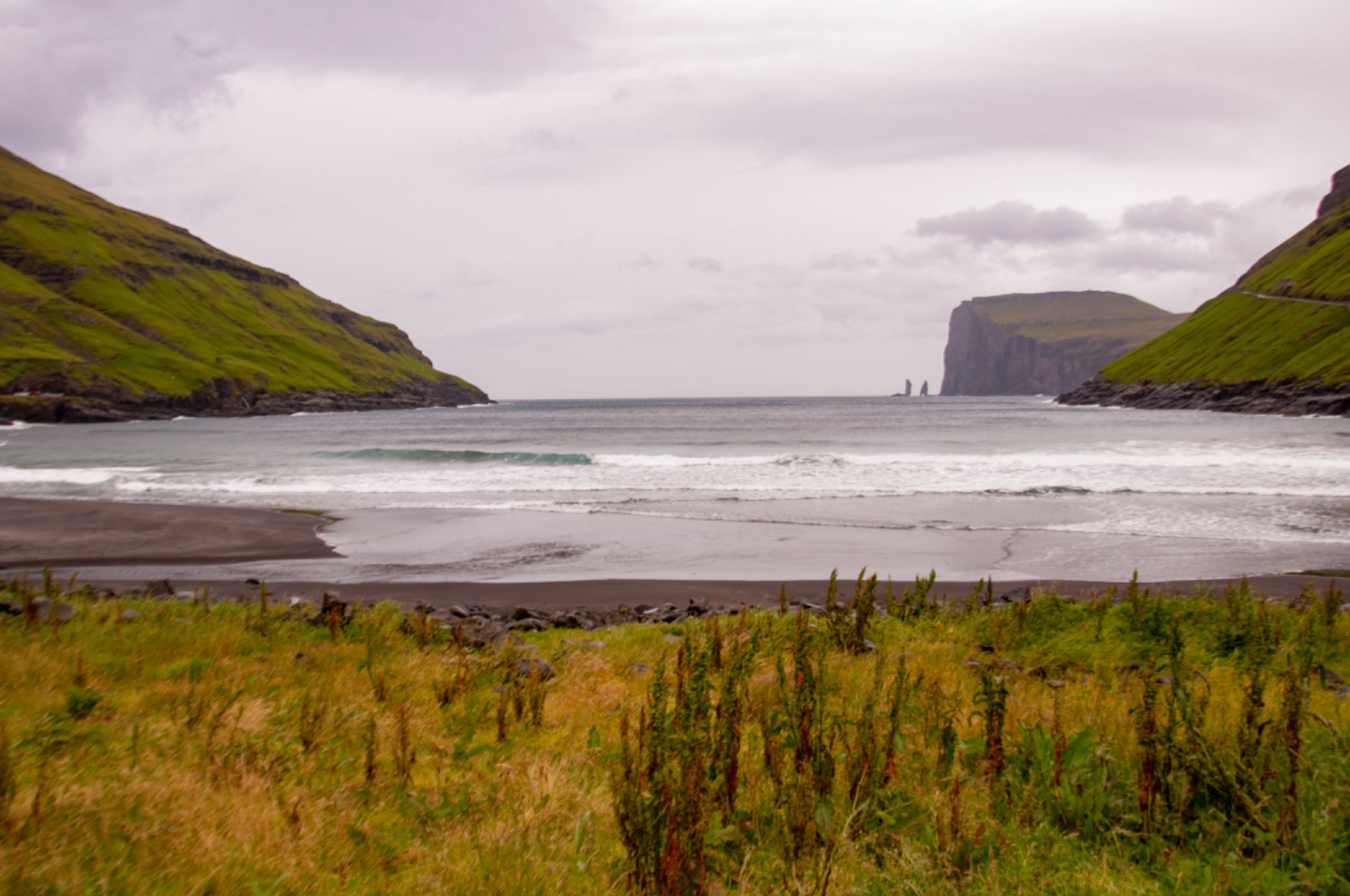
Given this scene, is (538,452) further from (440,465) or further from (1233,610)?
(1233,610)

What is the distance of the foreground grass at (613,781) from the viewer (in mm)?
3262

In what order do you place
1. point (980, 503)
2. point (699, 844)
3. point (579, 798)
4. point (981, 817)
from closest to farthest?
point (699, 844) → point (981, 817) → point (579, 798) → point (980, 503)

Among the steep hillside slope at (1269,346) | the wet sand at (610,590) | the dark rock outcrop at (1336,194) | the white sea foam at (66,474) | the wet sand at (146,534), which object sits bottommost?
the wet sand at (610,590)

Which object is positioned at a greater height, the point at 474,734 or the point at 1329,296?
the point at 1329,296

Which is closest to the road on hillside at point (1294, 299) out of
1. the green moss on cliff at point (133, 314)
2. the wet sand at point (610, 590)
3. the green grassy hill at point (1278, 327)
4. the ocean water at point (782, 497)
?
the green grassy hill at point (1278, 327)

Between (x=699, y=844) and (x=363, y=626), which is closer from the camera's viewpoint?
(x=699, y=844)

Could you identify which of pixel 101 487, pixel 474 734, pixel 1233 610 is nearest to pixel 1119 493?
pixel 1233 610

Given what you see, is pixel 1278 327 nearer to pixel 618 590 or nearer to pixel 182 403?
pixel 618 590

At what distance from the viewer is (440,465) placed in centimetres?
3784

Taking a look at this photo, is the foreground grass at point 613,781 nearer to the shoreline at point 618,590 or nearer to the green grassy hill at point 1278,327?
the shoreline at point 618,590

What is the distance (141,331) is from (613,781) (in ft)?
540

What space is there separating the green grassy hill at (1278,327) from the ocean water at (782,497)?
42025 millimetres

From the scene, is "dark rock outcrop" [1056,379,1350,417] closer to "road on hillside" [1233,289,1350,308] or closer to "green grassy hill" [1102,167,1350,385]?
"green grassy hill" [1102,167,1350,385]

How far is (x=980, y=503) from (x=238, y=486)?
28.2 metres
